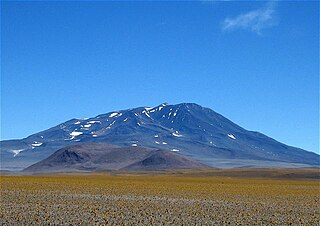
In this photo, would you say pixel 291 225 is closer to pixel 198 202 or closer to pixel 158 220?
pixel 158 220

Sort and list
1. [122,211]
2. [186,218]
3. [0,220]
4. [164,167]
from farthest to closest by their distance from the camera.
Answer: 1. [164,167]
2. [122,211]
3. [186,218]
4. [0,220]

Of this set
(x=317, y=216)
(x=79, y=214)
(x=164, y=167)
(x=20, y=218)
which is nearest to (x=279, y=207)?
(x=317, y=216)

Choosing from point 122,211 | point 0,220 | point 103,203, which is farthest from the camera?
point 103,203

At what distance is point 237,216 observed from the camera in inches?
1017

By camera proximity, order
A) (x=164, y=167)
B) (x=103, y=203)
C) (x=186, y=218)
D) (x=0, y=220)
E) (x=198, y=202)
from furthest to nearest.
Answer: (x=164, y=167)
(x=198, y=202)
(x=103, y=203)
(x=186, y=218)
(x=0, y=220)

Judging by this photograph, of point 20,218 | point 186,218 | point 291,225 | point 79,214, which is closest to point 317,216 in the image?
point 291,225

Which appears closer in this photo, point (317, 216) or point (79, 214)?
point (79, 214)

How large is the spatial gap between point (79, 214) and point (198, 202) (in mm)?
10639

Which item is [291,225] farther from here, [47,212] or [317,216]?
[47,212]

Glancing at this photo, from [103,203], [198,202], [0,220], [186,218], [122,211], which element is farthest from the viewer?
[198,202]

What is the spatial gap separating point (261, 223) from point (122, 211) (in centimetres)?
715

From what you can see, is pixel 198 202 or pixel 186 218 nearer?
pixel 186 218

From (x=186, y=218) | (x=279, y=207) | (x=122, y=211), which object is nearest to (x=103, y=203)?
(x=122, y=211)

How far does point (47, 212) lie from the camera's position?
25406 mm
